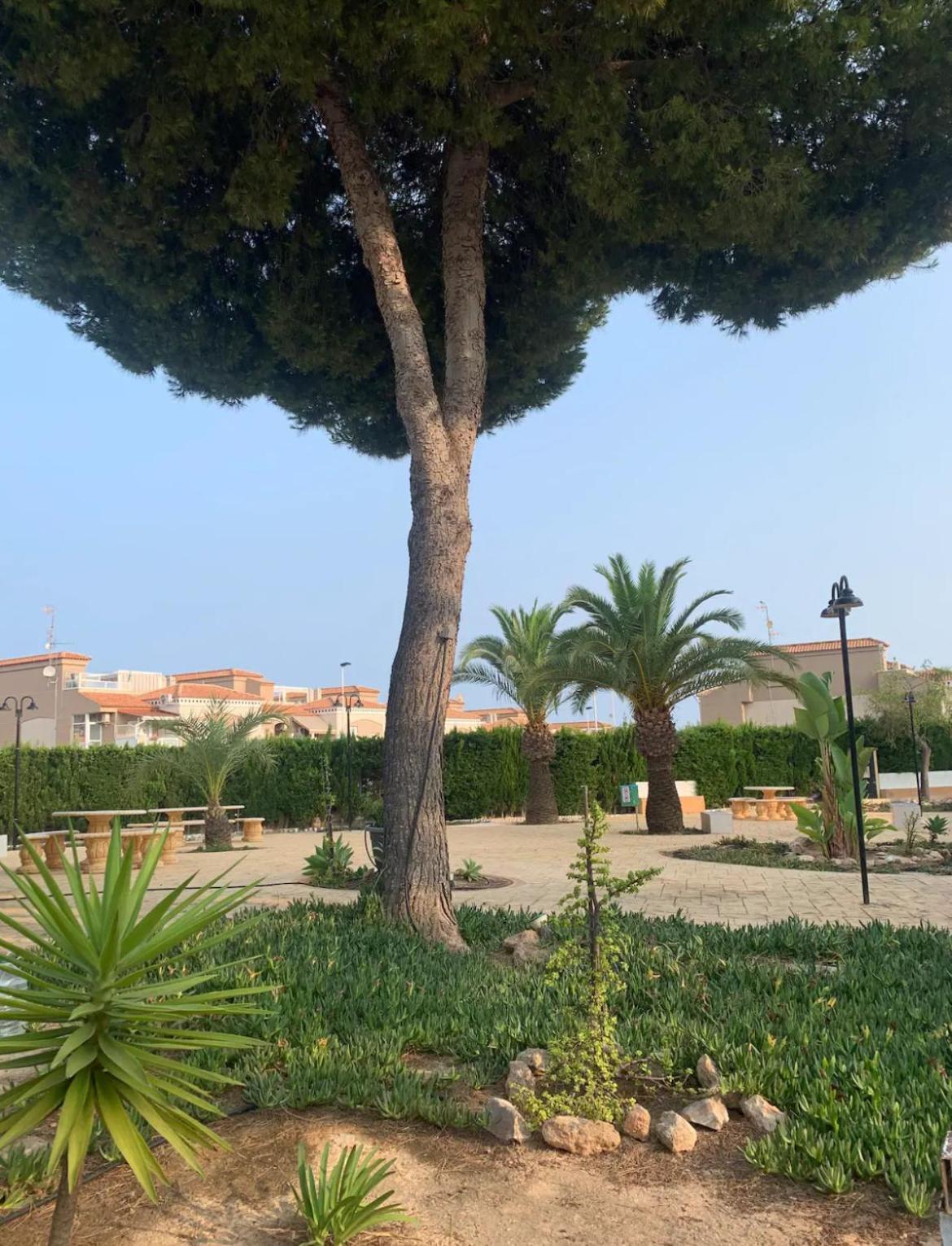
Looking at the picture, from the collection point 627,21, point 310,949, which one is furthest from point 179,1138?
point 627,21

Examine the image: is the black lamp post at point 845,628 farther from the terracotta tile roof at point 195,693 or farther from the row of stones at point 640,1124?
the terracotta tile roof at point 195,693

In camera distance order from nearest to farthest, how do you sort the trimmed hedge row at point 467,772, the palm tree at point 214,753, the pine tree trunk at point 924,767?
the palm tree at point 214,753
the trimmed hedge row at point 467,772
the pine tree trunk at point 924,767

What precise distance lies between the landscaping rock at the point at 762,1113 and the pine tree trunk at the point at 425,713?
3.17m

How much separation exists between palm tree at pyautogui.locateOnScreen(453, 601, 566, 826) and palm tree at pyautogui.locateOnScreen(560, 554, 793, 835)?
2904 millimetres

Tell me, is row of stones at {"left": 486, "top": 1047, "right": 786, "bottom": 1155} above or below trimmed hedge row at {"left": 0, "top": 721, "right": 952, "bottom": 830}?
below

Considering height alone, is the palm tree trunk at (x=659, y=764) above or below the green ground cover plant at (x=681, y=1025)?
above

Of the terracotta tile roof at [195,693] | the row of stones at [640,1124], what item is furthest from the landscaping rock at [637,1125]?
the terracotta tile roof at [195,693]

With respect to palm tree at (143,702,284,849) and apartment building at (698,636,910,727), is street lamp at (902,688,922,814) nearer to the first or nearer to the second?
apartment building at (698,636,910,727)

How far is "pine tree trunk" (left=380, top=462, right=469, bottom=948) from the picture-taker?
6.59 metres

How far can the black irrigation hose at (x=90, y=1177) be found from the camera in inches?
110

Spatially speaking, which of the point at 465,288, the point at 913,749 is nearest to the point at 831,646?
the point at 913,749

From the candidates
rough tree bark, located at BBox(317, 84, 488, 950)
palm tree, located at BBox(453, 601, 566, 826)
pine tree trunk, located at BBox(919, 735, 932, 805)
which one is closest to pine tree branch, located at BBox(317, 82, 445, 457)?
rough tree bark, located at BBox(317, 84, 488, 950)

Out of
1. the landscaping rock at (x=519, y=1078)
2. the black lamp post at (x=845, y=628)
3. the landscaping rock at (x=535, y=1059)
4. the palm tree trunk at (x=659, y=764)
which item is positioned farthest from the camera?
the palm tree trunk at (x=659, y=764)

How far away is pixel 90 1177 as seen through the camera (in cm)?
304
